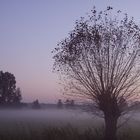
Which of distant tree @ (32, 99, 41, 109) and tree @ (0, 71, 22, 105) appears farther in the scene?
distant tree @ (32, 99, 41, 109)

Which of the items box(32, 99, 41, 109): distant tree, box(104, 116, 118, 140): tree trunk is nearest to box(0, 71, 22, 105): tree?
box(32, 99, 41, 109): distant tree

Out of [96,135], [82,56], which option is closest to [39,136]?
[96,135]

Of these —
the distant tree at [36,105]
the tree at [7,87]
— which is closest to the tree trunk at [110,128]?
the tree at [7,87]

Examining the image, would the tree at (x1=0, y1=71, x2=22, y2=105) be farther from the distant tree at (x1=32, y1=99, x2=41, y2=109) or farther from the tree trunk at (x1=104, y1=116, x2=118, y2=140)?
the tree trunk at (x1=104, y1=116, x2=118, y2=140)

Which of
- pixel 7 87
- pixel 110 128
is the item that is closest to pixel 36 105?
pixel 7 87

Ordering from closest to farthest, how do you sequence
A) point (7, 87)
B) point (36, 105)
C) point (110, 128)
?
point (110, 128)
point (7, 87)
point (36, 105)

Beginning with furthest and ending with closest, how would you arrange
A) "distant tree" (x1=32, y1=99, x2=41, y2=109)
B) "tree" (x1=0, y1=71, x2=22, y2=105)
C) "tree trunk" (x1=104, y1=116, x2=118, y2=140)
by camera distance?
"distant tree" (x1=32, y1=99, x2=41, y2=109) → "tree" (x1=0, y1=71, x2=22, y2=105) → "tree trunk" (x1=104, y1=116, x2=118, y2=140)

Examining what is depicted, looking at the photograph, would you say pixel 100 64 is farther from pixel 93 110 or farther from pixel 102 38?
pixel 93 110

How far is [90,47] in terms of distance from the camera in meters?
25.1

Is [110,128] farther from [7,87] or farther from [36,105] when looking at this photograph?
[36,105]

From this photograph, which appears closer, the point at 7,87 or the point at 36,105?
the point at 7,87

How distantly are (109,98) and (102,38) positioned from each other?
13.2 ft

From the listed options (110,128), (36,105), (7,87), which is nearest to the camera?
(110,128)

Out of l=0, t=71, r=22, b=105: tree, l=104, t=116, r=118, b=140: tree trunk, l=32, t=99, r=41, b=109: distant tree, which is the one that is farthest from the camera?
l=32, t=99, r=41, b=109: distant tree
